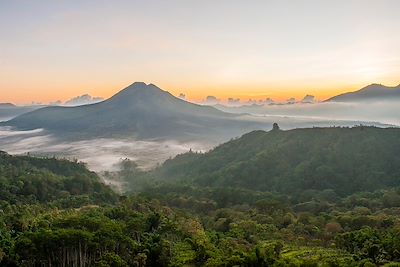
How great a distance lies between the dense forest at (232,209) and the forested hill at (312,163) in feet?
0.87

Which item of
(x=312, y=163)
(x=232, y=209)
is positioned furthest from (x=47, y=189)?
(x=312, y=163)

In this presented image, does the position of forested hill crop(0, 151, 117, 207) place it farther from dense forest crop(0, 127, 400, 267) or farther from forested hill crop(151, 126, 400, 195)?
forested hill crop(151, 126, 400, 195)

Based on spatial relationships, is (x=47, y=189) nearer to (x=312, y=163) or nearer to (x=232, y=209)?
(x=232, y=209)

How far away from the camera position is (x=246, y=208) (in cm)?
6334

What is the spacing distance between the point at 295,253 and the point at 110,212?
21402 mm

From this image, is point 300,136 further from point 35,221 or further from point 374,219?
point 35,221

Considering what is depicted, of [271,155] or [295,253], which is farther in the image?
[271,155]

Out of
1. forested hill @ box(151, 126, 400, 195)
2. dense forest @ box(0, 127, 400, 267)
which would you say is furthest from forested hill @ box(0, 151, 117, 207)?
forested hill @ box(151, 126, 400, 195)

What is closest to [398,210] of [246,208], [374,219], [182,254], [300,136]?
[374,219]

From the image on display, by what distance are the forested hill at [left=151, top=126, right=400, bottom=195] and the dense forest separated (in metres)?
0.27

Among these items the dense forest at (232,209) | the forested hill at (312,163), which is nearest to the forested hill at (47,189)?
the dense forest at (232,209)

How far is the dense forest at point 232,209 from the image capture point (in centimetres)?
2978

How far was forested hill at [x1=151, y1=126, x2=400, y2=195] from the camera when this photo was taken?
288 ft

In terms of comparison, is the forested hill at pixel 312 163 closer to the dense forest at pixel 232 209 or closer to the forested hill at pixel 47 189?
the dense forest at pixel 232 209
